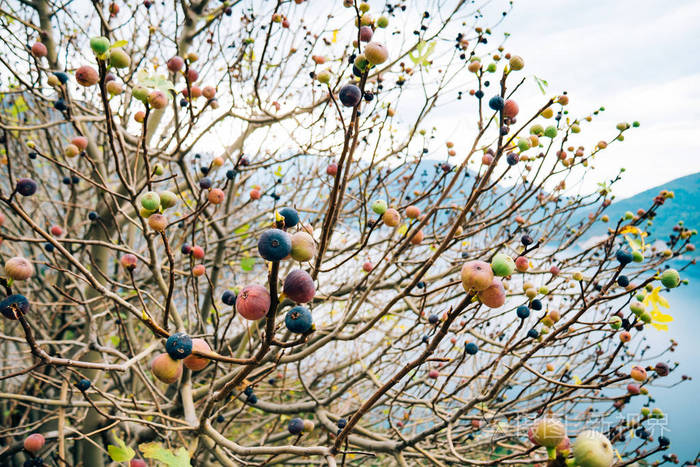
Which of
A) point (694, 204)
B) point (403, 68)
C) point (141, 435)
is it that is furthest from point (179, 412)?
point (694, 204)

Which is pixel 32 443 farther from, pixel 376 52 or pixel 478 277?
pixel 376 52

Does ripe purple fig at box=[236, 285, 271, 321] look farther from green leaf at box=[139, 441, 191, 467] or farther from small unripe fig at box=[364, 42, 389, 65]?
small unripe fig at box=[364, 42, 389, 65]

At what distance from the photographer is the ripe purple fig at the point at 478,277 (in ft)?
3.31

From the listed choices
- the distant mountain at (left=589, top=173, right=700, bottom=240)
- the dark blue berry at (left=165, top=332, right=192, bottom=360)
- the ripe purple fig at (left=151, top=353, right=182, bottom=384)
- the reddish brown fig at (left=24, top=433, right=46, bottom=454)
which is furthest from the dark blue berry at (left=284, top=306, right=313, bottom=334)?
the distant mountain at (left=589, top=173, right=700, bottom=240)

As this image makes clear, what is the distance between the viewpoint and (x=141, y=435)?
3.20 metres

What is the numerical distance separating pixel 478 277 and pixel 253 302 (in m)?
0.60

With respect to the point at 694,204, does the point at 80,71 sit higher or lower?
lower

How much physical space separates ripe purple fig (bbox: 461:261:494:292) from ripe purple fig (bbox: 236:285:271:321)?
0.54 m

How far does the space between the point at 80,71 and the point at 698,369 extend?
15486 mm

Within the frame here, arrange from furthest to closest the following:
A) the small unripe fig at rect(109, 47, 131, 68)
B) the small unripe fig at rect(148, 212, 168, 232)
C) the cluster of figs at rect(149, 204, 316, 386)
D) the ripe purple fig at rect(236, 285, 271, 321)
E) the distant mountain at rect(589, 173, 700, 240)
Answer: the distant mountain at rect(589, 173, 700, 240) → the small unripe fig at rect(148, 212, 168, 232) → the small unripe fig at rect(109, 47, 131, 68) → the ripe purple fig at rect(236, 285, 271, 321) → the cluster of figs at rect(149, 204, 316, 386)

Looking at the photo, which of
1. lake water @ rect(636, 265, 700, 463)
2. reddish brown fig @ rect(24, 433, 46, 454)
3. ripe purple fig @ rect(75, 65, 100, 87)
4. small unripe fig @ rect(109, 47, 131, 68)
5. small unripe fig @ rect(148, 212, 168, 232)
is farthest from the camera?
lake water @ rect(636, 265, 700, 463)

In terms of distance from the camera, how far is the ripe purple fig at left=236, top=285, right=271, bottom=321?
3.22 feet

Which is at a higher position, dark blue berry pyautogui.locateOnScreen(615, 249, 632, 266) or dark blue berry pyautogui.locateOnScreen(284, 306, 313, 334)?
dark blue berry pyautogui.locateOnScreen(615, 249, 632, 266)

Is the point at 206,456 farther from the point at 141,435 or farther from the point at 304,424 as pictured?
the point at 304,424
